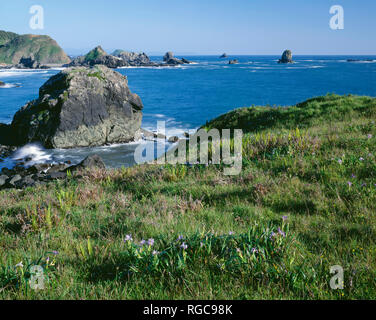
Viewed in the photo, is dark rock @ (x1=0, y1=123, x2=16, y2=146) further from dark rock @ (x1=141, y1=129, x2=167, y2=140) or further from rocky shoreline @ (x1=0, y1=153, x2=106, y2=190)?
dark rock @ (x1=141, y1=129, x2=167, y2=140)

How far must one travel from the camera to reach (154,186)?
682 cm

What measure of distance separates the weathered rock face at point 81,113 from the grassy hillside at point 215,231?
84.5ft

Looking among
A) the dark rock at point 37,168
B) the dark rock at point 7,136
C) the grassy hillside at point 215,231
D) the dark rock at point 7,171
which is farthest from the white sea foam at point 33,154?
the grassy hillside at point 215,231

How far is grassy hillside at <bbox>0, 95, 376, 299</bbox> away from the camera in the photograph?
→ 2982 millimetres

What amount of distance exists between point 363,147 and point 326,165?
155 cm

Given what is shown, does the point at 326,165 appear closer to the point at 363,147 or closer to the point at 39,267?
the point at 363,147

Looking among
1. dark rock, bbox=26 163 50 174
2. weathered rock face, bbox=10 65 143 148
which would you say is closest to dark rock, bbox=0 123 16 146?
weathered rock face, bbox=10 65 143 148

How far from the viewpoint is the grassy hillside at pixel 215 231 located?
2.98 meters

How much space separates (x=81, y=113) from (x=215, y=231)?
3154 centimetres

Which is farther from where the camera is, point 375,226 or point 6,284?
point 375,226

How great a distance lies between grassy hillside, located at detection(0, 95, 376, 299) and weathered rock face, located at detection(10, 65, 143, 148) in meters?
25.8

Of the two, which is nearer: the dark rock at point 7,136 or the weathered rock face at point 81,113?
the weathered rock face at point 81,113

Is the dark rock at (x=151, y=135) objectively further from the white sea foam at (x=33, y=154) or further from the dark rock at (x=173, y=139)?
the white sea foam at (x=33, y=154)
